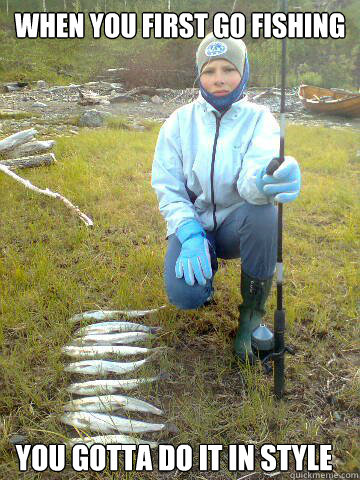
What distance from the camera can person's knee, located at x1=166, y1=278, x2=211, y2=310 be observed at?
8.74 ft

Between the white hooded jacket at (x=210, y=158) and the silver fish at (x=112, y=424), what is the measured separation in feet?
3.62

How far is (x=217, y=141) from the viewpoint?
2711mm

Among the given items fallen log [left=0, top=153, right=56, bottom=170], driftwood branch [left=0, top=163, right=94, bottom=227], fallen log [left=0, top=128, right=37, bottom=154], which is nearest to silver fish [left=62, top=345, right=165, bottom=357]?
driftwood branch [left=0, top=163, right=94, bottom=227]

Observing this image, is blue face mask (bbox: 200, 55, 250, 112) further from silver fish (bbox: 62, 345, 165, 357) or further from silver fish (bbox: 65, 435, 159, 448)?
silver fish (bbox: 65, 435, 159, 448)

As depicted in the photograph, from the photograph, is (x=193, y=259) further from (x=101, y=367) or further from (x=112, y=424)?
(x=112, y=424)

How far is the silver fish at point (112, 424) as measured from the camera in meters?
2.29

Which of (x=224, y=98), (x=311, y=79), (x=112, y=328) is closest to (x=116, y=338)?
(x=112, y=328)

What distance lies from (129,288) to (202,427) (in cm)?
143

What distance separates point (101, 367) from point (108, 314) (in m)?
0.56

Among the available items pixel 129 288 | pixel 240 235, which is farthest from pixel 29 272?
pixel 240 235

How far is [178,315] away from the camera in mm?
3227

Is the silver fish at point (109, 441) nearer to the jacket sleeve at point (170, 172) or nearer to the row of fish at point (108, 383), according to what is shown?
the row of fish at point (108, 383)

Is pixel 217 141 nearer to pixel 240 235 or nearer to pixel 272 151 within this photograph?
pixel 272 151

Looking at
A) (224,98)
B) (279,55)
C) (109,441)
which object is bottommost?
(109,441)
